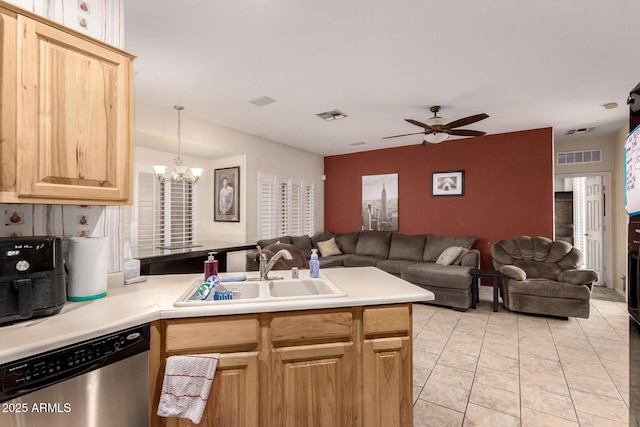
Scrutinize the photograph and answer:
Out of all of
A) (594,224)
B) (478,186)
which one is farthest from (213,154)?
(594,224)

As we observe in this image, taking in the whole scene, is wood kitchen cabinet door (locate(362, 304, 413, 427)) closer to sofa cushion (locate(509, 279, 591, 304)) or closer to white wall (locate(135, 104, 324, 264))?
sofa cushion (locate(509, 279, 591, 304))

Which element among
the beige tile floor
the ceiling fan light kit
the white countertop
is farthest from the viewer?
the ceiling fan light kit

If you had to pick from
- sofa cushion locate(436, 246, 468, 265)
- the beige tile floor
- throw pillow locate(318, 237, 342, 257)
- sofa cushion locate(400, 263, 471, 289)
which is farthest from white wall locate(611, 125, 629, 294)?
throw pillow locate(318, 237, 342, 257)

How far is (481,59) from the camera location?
109 inches

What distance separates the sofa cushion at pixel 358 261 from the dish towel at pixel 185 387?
435cm

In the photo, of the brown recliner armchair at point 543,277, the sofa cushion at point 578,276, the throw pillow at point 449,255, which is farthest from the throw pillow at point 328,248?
the sofa cushion at point 578,276

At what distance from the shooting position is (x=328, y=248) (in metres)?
6.30

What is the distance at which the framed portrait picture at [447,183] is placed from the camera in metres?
5.72

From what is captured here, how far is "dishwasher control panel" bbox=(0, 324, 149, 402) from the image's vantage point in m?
1.07

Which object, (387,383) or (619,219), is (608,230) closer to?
(619,219)

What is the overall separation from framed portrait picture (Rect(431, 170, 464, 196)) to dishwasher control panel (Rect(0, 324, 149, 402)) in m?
5.50

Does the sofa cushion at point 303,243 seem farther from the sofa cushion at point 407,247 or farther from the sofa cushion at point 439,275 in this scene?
the sofa cushion at point 439,275

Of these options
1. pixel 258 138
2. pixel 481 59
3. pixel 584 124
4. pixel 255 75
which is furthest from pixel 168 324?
pixel 584 124

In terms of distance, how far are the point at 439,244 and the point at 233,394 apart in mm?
4757
